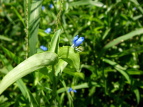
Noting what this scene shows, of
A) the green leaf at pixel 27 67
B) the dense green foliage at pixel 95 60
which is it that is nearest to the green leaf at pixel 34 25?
the dense green foliage at pixel 95 60

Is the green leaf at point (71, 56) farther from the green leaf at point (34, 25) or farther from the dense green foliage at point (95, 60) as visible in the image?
the dense green foliage at point (95, 60)

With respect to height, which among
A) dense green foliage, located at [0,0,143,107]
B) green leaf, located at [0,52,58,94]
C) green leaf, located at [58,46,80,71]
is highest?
green leaf, located at [0,52,58,94]

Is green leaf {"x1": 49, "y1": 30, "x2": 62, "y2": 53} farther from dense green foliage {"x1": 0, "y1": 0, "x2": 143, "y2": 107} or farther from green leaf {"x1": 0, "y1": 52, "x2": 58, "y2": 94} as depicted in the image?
dense green foliage {"x1": 0, "y1": 0, "x2": 143, "y2": 107}

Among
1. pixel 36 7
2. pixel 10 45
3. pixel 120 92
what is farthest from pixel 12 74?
pixel 10 45

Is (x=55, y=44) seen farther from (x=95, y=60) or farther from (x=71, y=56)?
(x=95, y=60)

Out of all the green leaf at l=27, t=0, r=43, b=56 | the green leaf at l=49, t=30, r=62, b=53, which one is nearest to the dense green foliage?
the green leaf at l=27, t=0, r=43, b=56
